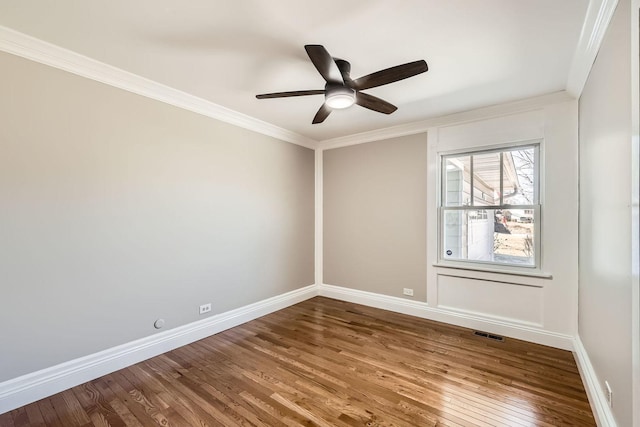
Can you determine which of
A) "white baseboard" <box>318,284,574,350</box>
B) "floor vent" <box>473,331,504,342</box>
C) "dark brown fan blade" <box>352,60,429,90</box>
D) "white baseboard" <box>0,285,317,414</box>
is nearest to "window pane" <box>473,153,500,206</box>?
"white baseboard" <box>318,284,574,350</box>

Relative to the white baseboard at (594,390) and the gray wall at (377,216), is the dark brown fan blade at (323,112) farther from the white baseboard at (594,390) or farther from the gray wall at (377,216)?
the white baseboard at (594,390)

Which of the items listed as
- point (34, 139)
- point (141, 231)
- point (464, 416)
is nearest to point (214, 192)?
point (141, 231)

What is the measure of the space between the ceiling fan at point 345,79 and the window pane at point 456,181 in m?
1.58

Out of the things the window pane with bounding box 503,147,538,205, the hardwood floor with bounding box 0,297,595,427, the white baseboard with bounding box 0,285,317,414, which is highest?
the window pane with bounding box 503,147,538,205

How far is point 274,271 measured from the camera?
4.10 metres

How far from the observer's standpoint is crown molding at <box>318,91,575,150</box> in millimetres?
3021

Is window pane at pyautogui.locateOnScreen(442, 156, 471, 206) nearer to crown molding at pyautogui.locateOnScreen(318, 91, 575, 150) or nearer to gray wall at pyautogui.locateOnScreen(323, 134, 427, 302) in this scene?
gray wall at pyautogui.locateOnScreen(323, 134, 427, 302)

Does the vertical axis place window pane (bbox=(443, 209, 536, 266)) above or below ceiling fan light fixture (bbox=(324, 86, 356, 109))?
below

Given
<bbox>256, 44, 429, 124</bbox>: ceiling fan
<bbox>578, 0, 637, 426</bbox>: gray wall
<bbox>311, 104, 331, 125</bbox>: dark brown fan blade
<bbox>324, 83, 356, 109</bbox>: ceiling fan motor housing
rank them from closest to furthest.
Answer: <bbox>578, 0, 637, 426</bbox>: gray wall
<bbox>256, 44, 429, 124</bbox>: ceiling fan
<bbox>324, 83, 356, 109</bbox>: ceiling fan motor housing
<bbox>311, 104, 331, 125</bbox>: dark brown fan blade

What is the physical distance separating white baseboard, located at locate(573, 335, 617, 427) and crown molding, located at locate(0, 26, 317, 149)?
4.11m

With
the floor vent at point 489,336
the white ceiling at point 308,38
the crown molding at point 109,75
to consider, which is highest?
the white ceiling at point 308,38

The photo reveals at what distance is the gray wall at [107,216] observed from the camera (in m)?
2.06

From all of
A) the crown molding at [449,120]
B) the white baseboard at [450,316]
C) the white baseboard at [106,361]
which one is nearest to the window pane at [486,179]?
the crown molding at [449,120]

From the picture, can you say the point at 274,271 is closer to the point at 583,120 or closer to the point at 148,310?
the point at 148,310
